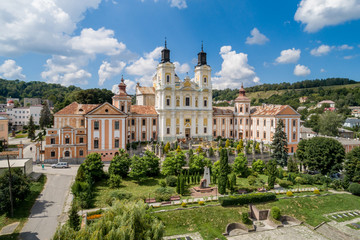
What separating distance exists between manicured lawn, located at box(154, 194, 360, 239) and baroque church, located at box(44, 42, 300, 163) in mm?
20772

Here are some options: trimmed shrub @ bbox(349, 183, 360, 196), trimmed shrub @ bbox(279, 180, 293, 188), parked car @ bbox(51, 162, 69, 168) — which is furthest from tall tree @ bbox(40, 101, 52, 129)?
trimmed shrub @ bbox(349, 183, 360, 196)

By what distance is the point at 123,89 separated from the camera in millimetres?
46562

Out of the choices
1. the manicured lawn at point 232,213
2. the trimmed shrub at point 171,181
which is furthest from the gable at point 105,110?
the manicured lawn at point 232,213

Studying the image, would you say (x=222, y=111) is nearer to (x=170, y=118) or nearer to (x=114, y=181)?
(x=170, y=118)

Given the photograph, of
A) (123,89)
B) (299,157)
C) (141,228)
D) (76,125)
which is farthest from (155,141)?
(141,228)

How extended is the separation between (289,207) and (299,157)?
51.7ft

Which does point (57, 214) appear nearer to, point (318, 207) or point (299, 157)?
point (318, 207)

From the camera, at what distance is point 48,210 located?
74.4 feet

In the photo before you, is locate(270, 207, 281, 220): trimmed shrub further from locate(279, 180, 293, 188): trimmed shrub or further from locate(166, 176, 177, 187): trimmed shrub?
locate(166, 176, 177, 187): trimmed shrub

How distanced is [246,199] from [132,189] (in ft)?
43.0

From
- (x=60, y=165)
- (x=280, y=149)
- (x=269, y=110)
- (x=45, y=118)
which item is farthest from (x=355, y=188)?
(x=45, y=118)

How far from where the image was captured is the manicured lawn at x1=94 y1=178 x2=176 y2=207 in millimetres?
24891

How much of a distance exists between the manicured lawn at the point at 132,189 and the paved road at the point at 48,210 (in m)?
3.47

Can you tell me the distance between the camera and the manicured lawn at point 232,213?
21.2 m
